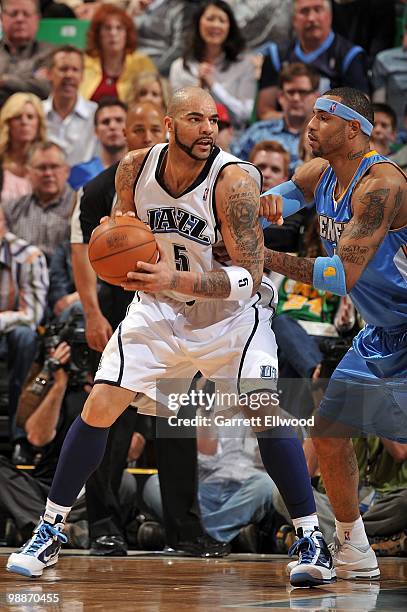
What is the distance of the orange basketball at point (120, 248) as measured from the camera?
12.3ft

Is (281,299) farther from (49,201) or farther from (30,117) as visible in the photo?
(30,117)

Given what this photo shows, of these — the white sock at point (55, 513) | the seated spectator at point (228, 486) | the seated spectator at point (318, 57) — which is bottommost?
the seated spectator at point (228, 486)

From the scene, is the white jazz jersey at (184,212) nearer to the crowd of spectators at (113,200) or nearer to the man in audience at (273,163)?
the crowd of spectators at (113,200)

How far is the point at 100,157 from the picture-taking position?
7711mm

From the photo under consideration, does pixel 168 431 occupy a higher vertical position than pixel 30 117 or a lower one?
lower

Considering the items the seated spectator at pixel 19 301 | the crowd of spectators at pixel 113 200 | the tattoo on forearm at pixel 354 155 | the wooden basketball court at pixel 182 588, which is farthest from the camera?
the seated spectator at pixel 19 301

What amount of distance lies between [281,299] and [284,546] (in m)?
1.62

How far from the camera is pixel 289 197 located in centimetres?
439

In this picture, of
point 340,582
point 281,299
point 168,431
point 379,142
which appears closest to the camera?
point 340,582

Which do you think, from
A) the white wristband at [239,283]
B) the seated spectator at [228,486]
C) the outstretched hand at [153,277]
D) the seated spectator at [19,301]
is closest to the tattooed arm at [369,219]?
the white wristband at [239,283]

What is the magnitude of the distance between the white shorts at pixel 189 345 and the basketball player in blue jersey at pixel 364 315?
0.87 feet

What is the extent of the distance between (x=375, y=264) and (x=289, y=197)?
0.50 meters

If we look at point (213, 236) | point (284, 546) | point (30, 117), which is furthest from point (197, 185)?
point (30, 117)

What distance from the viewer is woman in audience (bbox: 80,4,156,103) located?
8180 mm
